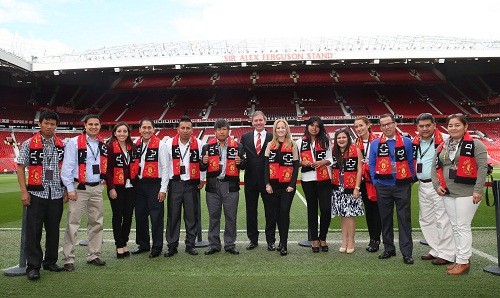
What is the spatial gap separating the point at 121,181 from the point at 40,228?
108cm

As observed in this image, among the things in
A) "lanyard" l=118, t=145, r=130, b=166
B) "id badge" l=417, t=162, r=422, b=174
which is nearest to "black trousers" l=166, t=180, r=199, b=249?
"lanyard" l=118, t=145, r=130, b=166

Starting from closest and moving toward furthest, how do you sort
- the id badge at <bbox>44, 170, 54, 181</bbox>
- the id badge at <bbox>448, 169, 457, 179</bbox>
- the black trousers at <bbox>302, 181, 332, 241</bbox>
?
1. the id badge at <bbox>448, 169, 457, 179</bbox>
2. the id badge at <bbox>44, 170, 54, 181</bbox>
3. the black trousers at <bbox>302, 181, 332, 241</bbox>

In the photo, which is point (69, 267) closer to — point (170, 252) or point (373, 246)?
point (170, 252)

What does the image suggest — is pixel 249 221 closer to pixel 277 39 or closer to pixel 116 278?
pixel 116 278

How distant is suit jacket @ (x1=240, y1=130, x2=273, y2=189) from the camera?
5.24m

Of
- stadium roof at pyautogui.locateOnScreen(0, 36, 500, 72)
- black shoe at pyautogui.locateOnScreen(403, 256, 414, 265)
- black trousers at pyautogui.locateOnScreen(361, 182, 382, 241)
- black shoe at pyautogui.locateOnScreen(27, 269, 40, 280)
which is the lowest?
black shoe at pyautogui.locateOnScreen(403, 256, 414, 265)

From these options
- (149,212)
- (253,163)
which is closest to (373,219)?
(253,163)

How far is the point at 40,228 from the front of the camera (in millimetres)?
4293

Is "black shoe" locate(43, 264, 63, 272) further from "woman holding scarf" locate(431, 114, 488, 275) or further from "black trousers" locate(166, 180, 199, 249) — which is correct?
"woman holding scarf" locate(431, 114, 488, 275)

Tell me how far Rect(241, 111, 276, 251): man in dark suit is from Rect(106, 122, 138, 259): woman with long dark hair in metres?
1.57

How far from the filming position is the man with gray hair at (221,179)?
5195 millimetres

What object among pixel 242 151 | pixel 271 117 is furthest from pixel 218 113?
pixel 242 151

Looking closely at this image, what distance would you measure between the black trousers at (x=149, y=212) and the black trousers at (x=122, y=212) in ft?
0.37

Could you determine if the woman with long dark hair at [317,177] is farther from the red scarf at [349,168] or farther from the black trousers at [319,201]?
the red scarf at [349,168]
